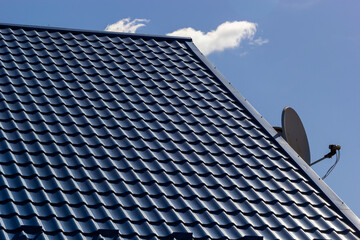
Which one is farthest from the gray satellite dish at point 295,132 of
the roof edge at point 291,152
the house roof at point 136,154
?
the house roof at point 136,154

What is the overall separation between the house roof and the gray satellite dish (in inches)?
42.4

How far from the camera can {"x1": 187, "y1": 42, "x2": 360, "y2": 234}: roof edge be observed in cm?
945

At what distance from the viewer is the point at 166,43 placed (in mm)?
13039

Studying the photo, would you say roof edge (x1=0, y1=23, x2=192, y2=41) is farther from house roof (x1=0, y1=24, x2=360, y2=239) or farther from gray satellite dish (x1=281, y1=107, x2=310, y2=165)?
gray satellite dish (x1=281, y1=107, x2=310, y2=165)

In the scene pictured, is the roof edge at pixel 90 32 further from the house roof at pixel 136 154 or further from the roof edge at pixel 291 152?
the roof edge at pixel 291 152

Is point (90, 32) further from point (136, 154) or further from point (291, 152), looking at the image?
point (291, 152)

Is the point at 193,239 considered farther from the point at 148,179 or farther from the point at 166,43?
the point at 166,43

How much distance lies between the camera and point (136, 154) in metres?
9.29

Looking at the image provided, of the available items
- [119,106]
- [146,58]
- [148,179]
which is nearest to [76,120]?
[119,106]

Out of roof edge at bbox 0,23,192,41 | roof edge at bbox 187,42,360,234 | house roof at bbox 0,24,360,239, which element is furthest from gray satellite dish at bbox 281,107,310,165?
roof edge at bbox 0,23,192,41

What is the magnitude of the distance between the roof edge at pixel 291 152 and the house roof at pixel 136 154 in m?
0.03

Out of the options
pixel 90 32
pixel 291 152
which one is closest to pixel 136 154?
pixel 291 152

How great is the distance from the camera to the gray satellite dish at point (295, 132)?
12.1m

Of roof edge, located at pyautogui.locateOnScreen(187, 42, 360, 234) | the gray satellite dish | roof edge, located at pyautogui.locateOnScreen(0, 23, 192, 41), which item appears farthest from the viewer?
roof edge, located at pyautogui.locateOnScreen(0, 23, 192, 41)
